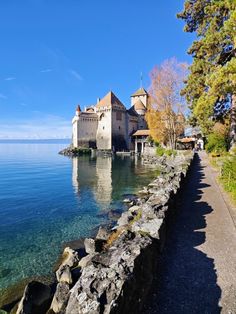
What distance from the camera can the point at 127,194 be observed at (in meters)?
16.7

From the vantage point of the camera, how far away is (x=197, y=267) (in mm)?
4766

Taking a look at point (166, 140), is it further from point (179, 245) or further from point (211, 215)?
point (179, 245)

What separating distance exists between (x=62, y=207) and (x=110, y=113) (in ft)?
167

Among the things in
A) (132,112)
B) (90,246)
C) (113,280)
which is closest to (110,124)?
(132,112)

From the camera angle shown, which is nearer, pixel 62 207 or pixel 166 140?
pixel 62 207

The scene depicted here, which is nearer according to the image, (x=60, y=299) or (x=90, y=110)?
(x=60, y=299)

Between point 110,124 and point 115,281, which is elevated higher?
point 110,124

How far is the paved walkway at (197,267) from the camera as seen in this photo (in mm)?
3721

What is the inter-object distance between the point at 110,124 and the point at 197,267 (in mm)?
58854

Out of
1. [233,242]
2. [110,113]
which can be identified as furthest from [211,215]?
[110,113]

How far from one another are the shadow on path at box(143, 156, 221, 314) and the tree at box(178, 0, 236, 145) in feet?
28.9

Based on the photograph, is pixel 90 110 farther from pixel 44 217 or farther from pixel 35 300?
pixel 35 300

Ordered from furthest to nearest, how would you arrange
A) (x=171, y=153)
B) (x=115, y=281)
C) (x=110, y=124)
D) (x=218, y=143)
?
(x=110, y=124) → (x=171, y=153) → (x=218, y=143) → (x=115, y=281)

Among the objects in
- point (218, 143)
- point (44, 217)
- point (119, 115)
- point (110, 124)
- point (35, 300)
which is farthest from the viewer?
point (119, 115)
